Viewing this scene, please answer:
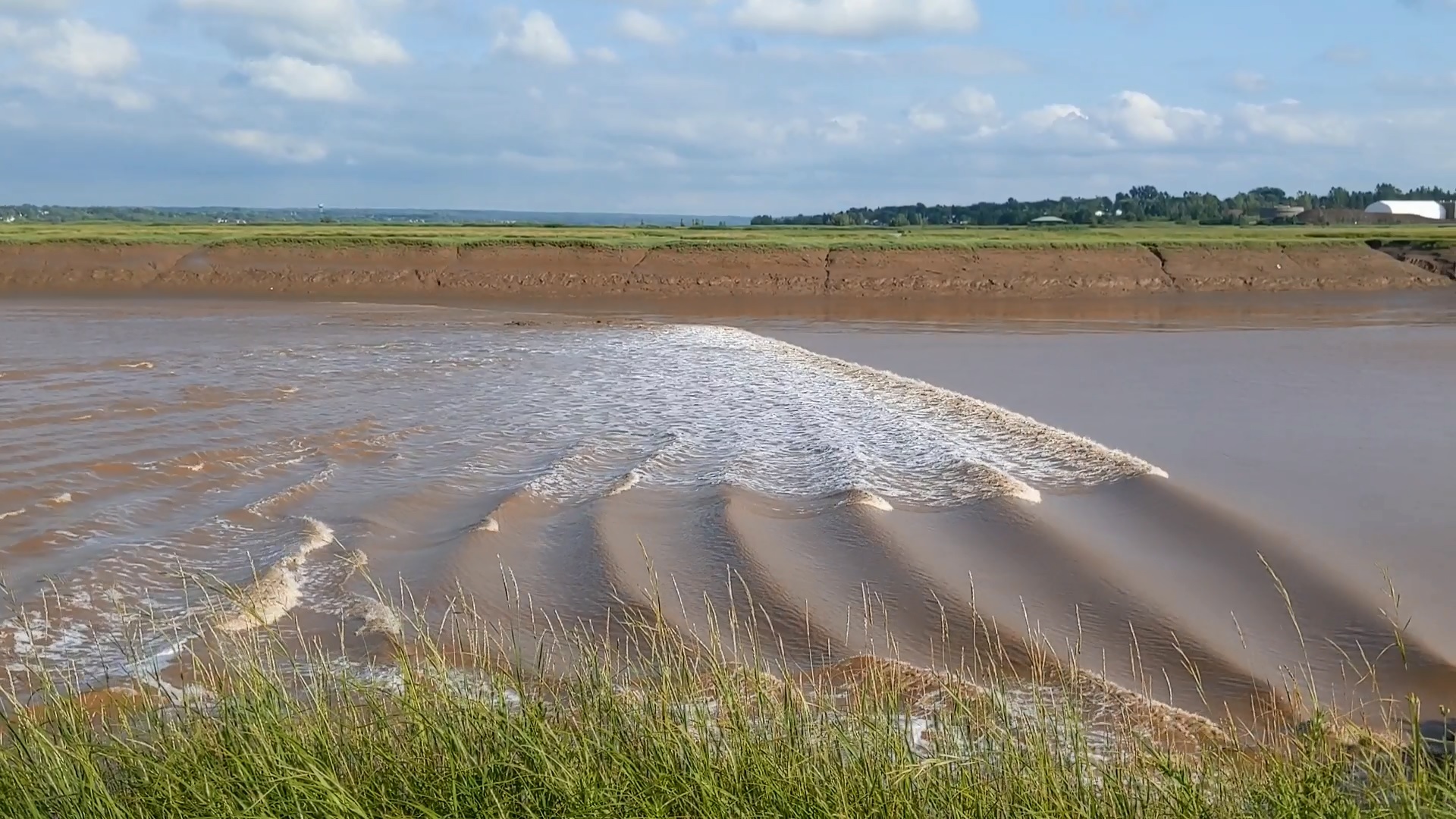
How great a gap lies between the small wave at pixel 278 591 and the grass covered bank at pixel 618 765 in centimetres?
190

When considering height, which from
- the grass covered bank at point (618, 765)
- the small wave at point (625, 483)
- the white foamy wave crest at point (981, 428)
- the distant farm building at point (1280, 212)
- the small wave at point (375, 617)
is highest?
the grass covered bank at point (618, 765)

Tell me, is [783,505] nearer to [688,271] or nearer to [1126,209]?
[688,271]

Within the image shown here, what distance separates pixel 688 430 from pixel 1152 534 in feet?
17.8

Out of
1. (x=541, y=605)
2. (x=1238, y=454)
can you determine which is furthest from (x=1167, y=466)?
(x=541, y=605)

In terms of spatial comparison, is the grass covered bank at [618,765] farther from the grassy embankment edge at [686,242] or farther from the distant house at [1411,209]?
the distant house at [1411,209]

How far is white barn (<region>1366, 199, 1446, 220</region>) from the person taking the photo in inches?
3172

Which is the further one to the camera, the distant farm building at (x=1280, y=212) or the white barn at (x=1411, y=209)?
the white barn at (x=1411, y=209)

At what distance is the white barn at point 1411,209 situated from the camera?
80562 mm

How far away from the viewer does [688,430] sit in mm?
13188

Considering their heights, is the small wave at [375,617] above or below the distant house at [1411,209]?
above

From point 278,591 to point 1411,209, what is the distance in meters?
90.4

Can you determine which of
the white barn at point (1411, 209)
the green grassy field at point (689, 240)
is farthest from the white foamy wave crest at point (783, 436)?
the white barn at point (1411, 209)

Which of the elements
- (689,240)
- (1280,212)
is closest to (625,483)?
(689,240)

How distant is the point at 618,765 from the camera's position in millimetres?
4238
